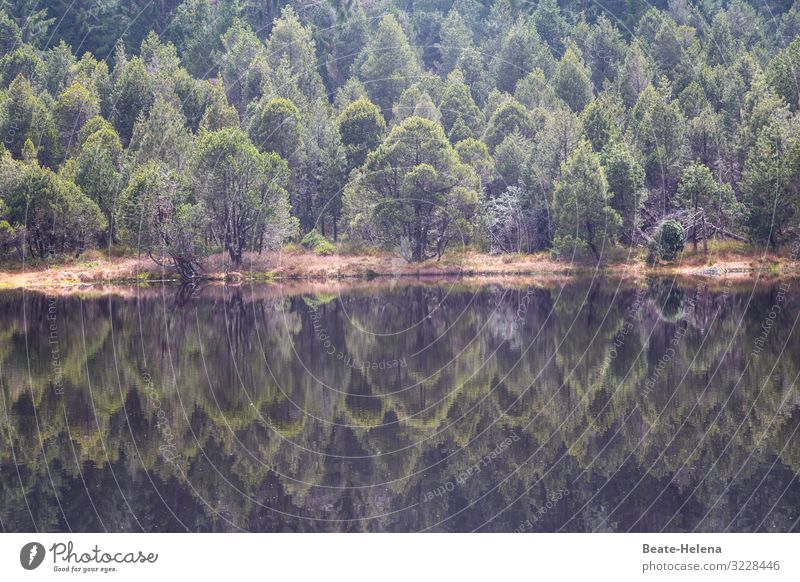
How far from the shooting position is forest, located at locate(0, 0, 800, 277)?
253 ft

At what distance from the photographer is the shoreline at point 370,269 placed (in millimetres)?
73062

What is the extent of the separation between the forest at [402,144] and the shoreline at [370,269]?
52.8 inches

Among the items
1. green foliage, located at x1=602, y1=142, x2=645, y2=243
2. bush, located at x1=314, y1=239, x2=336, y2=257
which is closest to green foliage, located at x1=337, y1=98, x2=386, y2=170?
bush, located at x1=314, y1=239, x2=336, y2=257

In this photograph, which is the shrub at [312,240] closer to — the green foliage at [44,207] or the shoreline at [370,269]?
the shoreline at [370,269]

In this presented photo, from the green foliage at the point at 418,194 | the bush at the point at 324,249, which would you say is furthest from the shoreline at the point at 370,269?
the green foliage at the point at 418,194

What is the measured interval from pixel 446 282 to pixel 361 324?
29.2 m

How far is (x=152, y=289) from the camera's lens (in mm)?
69438

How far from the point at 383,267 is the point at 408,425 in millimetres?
59863

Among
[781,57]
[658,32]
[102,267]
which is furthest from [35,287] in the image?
[658,32]

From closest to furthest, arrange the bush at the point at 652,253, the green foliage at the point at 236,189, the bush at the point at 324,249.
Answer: the bush at the point at 652,253, the green foliage at the point at 236,189, the bush at the point at 324,249

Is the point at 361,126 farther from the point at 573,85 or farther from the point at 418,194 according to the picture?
the point at 573,85

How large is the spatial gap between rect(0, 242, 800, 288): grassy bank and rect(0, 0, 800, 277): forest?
123cm

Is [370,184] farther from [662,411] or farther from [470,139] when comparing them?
[662,411]

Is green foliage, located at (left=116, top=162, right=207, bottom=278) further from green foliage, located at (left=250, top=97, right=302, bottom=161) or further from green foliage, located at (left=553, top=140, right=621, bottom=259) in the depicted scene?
green foliage, located at (left=553, top=140, right=621, bottom=259)
